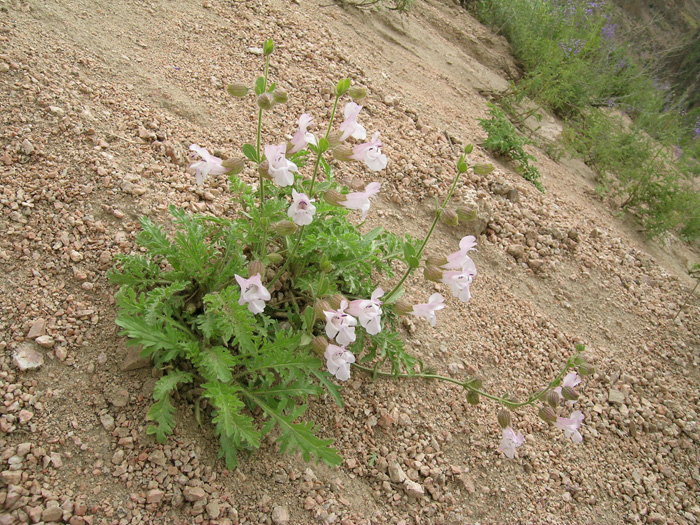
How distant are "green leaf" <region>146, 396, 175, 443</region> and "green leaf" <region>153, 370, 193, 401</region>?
3cm

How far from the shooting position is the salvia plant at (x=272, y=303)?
1.84 m

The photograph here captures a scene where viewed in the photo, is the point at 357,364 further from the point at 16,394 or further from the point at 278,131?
the point at 278,131

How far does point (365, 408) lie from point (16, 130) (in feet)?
7.69

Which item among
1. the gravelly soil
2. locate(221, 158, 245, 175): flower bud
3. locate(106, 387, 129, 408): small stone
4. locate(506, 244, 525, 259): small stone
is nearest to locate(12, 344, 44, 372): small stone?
the gravelly soil

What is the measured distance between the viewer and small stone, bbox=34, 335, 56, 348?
2.00m

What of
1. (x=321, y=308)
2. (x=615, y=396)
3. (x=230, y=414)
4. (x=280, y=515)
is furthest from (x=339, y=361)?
(x=615, y=396)

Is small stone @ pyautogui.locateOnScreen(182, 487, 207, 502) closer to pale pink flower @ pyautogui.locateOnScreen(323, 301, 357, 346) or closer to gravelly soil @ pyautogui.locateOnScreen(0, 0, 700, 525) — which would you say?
gravelly soil @ pyautogui.locateOnScreen(0, 0, 700, 525)

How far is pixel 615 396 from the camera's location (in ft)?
10.1

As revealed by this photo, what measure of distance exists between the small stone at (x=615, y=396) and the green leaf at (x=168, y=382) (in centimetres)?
255

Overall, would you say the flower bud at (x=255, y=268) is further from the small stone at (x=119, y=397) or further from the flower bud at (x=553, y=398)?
the flower bud at (x=553, y=398)

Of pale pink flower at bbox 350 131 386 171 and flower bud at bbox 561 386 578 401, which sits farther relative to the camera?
flower bud at bbox 561 386 578 401

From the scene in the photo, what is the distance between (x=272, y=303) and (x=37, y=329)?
982 mm

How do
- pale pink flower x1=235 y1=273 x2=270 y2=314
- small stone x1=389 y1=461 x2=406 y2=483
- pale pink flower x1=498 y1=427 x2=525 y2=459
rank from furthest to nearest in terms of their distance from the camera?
pale pink flower x1=498 y1=427 x2=525 y2=459, small stone x1=389 y1=461 x2=406 y2=483, pale pink flower x1=235 y1=273 x2=270 y2=314

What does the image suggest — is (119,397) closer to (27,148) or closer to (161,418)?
(161,418)
